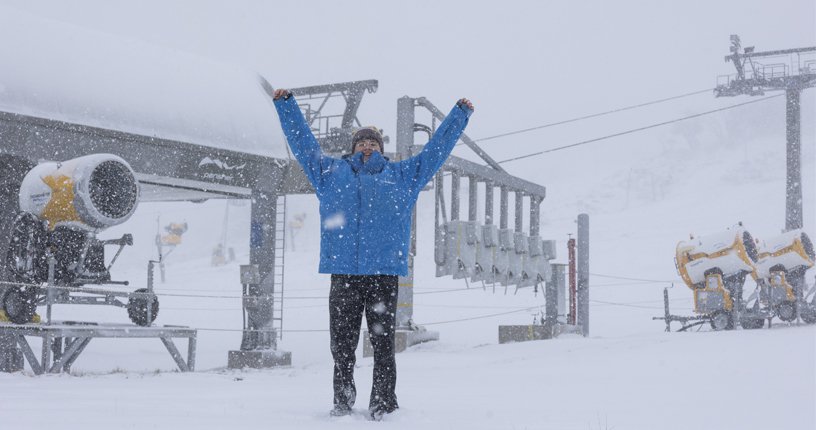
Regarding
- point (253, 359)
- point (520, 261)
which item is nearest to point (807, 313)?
point (520, 261)

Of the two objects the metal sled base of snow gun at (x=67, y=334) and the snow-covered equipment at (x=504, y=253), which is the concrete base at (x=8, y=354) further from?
the snow-covered equipment at (x=504, y=253)

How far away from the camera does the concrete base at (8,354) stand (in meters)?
9.55

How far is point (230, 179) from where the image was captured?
11.9 m

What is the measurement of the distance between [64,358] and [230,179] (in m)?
4.13

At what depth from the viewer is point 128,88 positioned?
10648 mm

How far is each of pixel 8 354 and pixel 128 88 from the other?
3.79 m

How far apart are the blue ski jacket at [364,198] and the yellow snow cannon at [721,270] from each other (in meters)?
12.8

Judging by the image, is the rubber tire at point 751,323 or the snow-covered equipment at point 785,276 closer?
the rubber tire at point 751,323

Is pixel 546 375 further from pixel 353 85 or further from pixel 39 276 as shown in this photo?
pixel 353 85

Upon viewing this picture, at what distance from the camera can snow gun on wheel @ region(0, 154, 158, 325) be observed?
8.86m

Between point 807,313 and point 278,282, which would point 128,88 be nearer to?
point 807,313

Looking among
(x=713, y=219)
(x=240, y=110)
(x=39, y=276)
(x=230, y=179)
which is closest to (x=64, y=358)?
(x=39, y=276)

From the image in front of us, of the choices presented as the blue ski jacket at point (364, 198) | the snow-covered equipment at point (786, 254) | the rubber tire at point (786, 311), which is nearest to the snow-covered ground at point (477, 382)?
the blue ski jacket at point (364, 198)

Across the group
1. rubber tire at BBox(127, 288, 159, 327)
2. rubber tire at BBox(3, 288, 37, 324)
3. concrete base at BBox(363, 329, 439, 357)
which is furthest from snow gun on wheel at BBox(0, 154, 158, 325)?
concrete base at BBox(363, 329, 439, 357)
